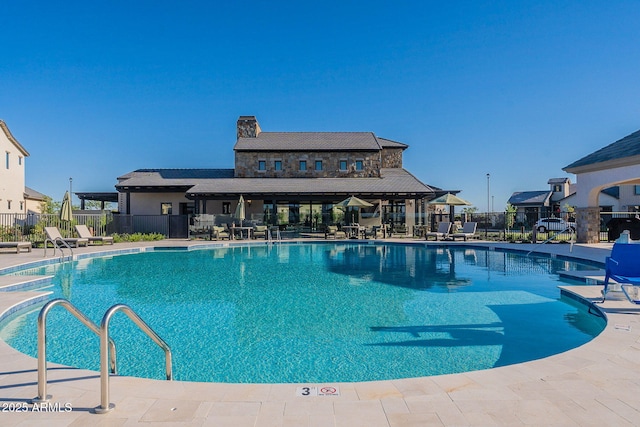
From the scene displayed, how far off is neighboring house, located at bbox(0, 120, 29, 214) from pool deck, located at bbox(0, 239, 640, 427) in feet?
92.3

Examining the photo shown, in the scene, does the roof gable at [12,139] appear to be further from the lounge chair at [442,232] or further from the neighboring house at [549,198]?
the neighboring house at [549,198]

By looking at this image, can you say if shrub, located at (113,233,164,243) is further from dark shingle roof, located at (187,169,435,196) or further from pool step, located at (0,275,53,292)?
pool step, located at (0,275,53,292)

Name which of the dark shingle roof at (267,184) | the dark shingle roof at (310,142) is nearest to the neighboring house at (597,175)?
the dark shingle roof at (267,184)

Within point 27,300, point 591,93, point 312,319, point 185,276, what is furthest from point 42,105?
point 591,93

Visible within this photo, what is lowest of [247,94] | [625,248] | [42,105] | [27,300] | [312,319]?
[312,319]

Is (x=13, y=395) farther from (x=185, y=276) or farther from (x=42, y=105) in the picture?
(x=42, y=105)

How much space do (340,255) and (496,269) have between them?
6.07 m

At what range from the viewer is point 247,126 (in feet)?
98.8

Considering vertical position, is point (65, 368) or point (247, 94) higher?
point (247, 94)

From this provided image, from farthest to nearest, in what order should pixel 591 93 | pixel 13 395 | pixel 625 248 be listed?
pixel 591 93
pixel 625 248
pixel 13 395

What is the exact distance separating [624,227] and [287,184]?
19045mm

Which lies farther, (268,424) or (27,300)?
(27,300)

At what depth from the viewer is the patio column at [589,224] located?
1734 cm

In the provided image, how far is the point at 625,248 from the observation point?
602 centimetres
